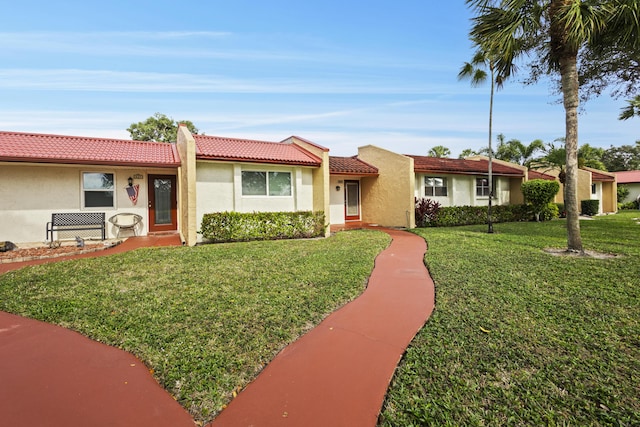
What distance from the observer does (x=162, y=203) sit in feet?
43.1

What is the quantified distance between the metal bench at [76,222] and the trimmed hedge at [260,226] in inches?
154

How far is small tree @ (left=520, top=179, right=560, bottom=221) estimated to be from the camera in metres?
18.5

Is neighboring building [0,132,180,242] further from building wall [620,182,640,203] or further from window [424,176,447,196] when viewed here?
building wall [620,182,640,203]

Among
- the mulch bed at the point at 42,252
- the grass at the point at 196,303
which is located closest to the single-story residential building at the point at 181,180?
the mulch bed at the point at 42,252

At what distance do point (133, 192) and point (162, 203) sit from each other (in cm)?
119

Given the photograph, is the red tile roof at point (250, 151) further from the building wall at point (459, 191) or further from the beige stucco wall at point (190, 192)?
the building wall at point (459, 191)

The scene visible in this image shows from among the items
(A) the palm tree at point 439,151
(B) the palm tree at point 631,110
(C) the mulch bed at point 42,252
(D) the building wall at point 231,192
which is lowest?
(C) the mulch bed at point 42,252

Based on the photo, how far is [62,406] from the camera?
262 cm

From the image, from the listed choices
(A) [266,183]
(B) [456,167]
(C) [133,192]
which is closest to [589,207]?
(B) [456,167]

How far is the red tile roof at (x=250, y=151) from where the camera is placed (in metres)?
11.9

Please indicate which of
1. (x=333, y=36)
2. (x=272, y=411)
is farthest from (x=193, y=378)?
(x=333, y=36)

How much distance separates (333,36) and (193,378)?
1305 centimetres

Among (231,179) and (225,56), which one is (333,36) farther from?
(231,179)

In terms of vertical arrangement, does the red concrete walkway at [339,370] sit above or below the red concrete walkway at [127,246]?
below
